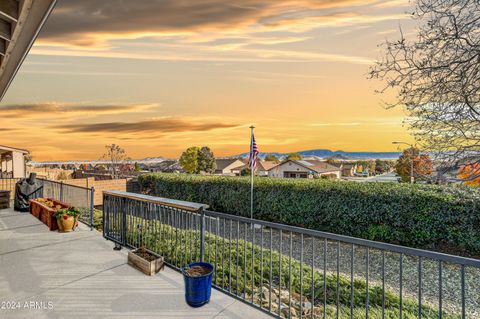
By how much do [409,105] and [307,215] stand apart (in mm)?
4533

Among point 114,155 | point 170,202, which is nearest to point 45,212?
point 170,202

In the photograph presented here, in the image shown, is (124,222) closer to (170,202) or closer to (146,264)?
(146,264)

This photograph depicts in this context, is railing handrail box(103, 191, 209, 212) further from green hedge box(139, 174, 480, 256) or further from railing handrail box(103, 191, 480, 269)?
green hedge box(139, 174, 480, 256)

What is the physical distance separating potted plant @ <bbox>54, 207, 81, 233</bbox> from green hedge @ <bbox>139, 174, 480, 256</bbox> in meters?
6.17

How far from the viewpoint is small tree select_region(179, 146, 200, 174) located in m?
40.1

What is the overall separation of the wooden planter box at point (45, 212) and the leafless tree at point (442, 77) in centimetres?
671

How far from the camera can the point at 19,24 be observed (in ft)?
7.76

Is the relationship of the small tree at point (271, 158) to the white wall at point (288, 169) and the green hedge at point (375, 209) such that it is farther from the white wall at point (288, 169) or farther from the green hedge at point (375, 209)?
the green hedge at point (375, 209)

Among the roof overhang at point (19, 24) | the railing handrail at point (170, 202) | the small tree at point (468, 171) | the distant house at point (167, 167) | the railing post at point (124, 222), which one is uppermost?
the roof overhang at point (19, 24)

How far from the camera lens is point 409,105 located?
545cm

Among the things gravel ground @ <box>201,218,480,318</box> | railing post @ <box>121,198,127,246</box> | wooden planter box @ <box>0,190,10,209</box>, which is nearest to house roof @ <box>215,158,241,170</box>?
wooden planter box @ <box>0,190,10,209</box>

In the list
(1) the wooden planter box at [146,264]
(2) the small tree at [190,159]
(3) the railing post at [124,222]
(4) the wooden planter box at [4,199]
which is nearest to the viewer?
(1) the wooden planter box at [146,264]

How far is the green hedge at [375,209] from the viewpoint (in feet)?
21.1

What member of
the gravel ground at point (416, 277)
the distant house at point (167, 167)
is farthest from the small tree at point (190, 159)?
the gravel ground at point (416, 277)
